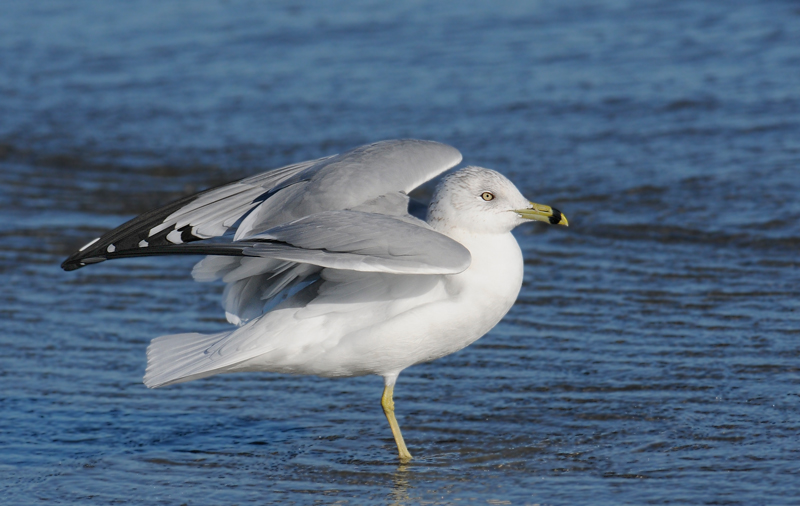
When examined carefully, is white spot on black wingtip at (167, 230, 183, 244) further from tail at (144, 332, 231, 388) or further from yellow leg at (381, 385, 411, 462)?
yellow leg at (381, 385, 411, 462)

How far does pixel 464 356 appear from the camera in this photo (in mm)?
5797

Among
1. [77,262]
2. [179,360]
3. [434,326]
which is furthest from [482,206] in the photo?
[77,262]

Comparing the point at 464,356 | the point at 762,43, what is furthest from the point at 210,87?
the point at 464,356

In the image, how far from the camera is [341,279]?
15.1 ft

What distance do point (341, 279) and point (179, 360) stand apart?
2.53 ft

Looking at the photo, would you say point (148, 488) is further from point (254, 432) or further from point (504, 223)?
point (504, 223)

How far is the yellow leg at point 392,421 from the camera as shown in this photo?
15.6 ft

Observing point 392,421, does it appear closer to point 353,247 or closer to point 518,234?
point 353,247

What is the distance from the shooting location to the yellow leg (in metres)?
4.75

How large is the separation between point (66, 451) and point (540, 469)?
6.75ft

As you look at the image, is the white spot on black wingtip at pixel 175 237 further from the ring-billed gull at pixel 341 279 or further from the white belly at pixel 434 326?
the white belly at pixel 434 326

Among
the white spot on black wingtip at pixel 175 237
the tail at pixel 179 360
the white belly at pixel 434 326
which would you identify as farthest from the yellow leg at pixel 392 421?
the white spot on black wingtip at pixel 175 237

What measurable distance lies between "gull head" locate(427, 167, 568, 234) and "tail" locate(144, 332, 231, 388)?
112cm

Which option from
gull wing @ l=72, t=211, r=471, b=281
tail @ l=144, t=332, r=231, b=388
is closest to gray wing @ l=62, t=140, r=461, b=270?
gull wing @ l=72, t=211, r=471, b=281
